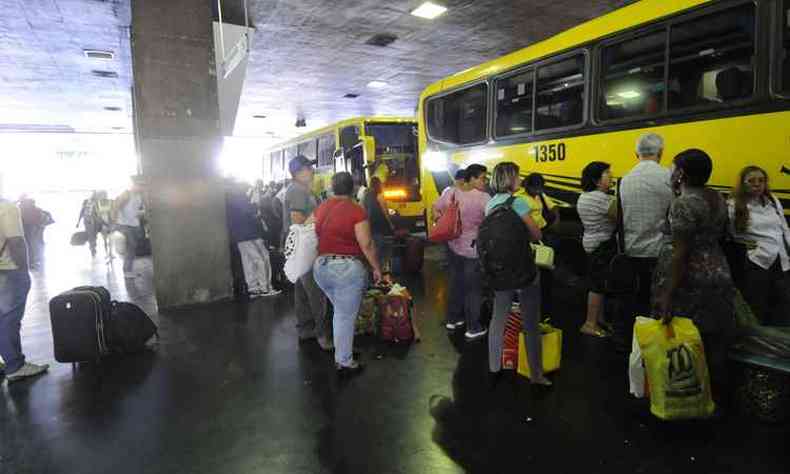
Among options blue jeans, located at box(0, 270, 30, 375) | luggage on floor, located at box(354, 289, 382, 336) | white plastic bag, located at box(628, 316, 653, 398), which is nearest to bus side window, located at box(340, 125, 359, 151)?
luggage on floor, located at box(354, 289, 382, 336)

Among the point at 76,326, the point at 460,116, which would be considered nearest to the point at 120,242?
the point at 76,326

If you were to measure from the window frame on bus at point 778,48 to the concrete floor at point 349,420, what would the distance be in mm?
2527

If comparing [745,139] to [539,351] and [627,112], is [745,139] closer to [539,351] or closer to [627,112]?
[627,112]

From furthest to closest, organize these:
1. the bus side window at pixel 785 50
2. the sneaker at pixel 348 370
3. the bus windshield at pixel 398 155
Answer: the bus windshield at pixel 398 155 < the sneaker at pixel 348 370 < the bus side window at pixel 785 50

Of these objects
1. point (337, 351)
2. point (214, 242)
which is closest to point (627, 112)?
point (337, 351)

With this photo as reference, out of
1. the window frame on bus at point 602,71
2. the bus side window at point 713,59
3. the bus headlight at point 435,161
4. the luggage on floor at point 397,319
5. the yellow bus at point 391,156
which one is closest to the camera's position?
the bus side window at point 713,59

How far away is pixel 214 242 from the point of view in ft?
23.4

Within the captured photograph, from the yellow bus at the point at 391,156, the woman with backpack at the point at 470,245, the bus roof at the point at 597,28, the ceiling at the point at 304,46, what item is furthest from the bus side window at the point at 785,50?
the yellow bus at the point at 391,156

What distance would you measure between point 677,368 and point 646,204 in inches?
57.2

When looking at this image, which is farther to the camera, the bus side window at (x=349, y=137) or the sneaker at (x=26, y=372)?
the bus side window at (x=349, y=137)

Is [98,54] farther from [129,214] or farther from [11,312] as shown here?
[11,312]

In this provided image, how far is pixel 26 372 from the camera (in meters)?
4.44

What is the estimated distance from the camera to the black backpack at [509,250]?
355 cm

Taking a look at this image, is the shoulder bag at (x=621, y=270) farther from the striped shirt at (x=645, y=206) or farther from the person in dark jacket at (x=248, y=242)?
the person in dark jacket at (x=248, y=242)
